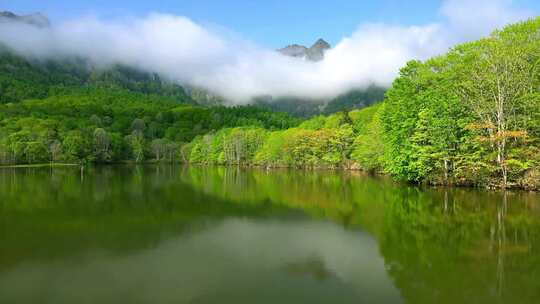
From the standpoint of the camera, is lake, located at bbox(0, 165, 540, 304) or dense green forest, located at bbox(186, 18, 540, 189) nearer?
lake, located at bbox(0, 165, 540, 304)

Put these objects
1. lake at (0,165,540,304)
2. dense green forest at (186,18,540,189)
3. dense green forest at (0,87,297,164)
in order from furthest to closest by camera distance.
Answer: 1. dense green forest at (0,87,297,164)
2. dense green forest at (186,18,540,189)
3. lake at (0,165,540,304)

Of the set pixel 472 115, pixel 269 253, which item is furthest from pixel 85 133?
pixel 269 253

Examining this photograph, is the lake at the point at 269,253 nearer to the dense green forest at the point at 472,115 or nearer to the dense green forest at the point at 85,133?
the dense green forest at the point at 472,115

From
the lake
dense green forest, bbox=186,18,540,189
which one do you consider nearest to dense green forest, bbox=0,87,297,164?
the lake

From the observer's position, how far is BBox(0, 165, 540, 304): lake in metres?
10.5

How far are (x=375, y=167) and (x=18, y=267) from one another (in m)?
60.7

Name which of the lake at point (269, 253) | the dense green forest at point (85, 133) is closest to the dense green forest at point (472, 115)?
the lake at point (269, 253)

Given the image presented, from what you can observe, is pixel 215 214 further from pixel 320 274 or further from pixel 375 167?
pixel 375 167

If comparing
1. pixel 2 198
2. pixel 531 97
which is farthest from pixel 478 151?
pixel 2 198

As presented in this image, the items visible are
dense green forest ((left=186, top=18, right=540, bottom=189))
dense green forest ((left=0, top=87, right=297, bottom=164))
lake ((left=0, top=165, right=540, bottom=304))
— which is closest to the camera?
lake ((left=0, top=165, right=540, bottom=304))

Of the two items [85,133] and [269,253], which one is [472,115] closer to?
[269,253]

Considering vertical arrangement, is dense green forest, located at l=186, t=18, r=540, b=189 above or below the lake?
above

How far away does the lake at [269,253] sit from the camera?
415 inches

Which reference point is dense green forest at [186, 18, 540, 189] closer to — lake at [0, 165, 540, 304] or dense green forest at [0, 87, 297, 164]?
lake at [0, 165, 540, 304]
